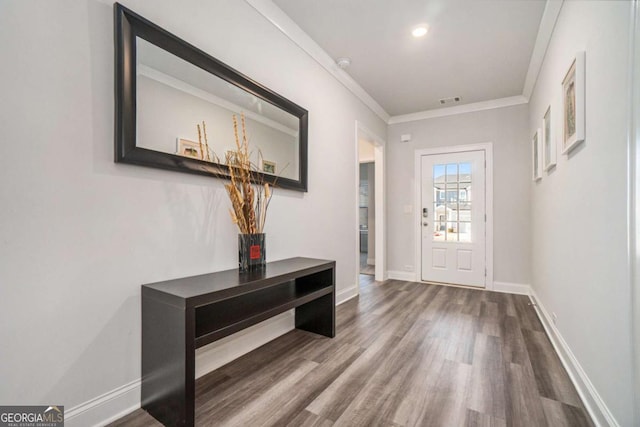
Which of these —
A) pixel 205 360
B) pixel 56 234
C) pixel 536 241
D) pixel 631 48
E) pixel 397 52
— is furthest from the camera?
pixel 536 241

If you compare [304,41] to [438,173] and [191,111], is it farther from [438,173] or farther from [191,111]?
[438,173]

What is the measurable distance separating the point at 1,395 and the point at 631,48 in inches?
103

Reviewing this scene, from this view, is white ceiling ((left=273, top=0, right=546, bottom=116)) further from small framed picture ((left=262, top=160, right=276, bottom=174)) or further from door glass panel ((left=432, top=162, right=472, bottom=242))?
small framed picture ((left=262, top=160, right=276, bottom=174))

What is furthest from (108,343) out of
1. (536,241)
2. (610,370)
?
(536,241)

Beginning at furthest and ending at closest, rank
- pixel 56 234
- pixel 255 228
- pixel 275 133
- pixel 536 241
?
pixel 536 241
pixel 275 133
pixel 255 228
pixel 56 234

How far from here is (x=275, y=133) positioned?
7.91 ft

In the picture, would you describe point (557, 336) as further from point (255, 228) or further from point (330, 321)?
point (255, 228)

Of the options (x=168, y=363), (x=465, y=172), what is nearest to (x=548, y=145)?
(x=465, y=172)

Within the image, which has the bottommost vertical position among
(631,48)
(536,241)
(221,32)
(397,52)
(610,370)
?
(610,370)

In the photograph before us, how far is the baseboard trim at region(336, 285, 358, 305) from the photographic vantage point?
11.0 feet

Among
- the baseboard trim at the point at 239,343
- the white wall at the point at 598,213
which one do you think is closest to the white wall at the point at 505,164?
the white wall at the point at 598,213

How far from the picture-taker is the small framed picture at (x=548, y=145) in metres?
2.38

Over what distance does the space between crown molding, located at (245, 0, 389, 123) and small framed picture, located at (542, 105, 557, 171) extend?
1962 mm

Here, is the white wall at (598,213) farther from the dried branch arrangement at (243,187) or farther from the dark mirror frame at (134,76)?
the dark mirror frame at (134,76)
